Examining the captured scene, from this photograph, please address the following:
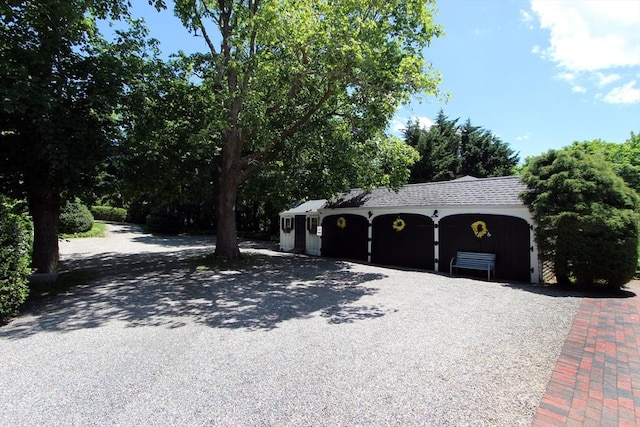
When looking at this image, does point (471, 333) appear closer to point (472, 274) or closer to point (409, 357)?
point (409, 357)

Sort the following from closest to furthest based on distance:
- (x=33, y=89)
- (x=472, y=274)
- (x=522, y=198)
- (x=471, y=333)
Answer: (x=471, y=333) < (x=33, y=89) < (x=522, y=198) < (x=472, y=274)

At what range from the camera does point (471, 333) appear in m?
5.41

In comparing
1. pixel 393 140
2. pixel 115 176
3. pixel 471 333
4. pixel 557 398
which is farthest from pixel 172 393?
pixel 393 140

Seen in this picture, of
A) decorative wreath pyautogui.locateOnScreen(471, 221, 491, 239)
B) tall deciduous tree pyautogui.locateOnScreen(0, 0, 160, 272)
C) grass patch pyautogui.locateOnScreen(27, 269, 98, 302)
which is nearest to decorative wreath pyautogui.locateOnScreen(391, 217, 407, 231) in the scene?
decorative wreath pyautogui.locateOnScreen(471, 221, 491, 239)

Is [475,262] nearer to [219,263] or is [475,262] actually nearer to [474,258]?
[474,258]

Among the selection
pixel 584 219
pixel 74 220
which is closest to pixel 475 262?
pixel 584 219

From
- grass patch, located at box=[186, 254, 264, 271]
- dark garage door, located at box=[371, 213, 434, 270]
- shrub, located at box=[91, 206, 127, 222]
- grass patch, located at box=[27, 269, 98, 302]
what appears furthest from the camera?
shrub, located at box=[91, 206, 127, 222]

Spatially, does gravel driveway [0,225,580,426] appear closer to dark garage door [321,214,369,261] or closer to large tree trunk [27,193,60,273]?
large tree trunk [27,193,60,273]

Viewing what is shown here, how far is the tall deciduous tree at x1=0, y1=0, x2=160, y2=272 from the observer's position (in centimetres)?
722

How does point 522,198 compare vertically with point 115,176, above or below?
below

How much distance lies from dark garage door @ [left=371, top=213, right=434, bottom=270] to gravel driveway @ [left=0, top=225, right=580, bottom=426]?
4572mm

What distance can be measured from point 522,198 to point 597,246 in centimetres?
223

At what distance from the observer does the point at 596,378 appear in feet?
12.8

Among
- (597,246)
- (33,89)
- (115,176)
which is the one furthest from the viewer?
(115,176)
